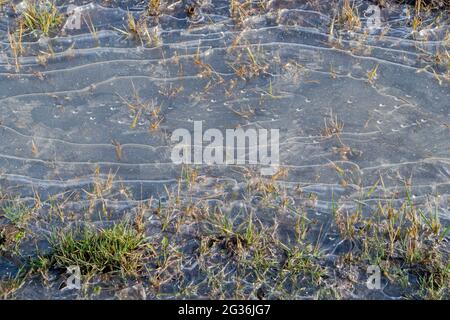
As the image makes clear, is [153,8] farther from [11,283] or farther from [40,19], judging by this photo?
[11,283]

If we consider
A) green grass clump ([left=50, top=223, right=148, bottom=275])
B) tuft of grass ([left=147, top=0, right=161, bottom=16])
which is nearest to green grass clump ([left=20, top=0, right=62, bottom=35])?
tuft of grass ([left=147, top=0, right=161, bottom=16])

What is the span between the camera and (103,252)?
145 inches

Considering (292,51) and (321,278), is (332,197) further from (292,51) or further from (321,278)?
(292,51)

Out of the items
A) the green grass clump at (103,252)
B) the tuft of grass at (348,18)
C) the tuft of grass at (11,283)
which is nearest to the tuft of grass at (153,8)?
the tuft of grass at (348,18)

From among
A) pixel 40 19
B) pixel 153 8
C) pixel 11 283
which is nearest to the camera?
pixel 11 283

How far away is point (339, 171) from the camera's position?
4.17 m

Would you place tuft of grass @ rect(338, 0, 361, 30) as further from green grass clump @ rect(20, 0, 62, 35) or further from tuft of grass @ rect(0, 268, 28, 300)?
tuft of grass @ rect(0, 268, 28, 300)

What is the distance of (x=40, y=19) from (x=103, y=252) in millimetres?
2007

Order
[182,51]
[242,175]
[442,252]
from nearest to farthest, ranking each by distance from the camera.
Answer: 1. [442,252]
2. [242,175]
3. [182,51]

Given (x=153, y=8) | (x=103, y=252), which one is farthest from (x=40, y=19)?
(x=103, y=252)

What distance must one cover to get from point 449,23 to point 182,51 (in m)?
1.85
